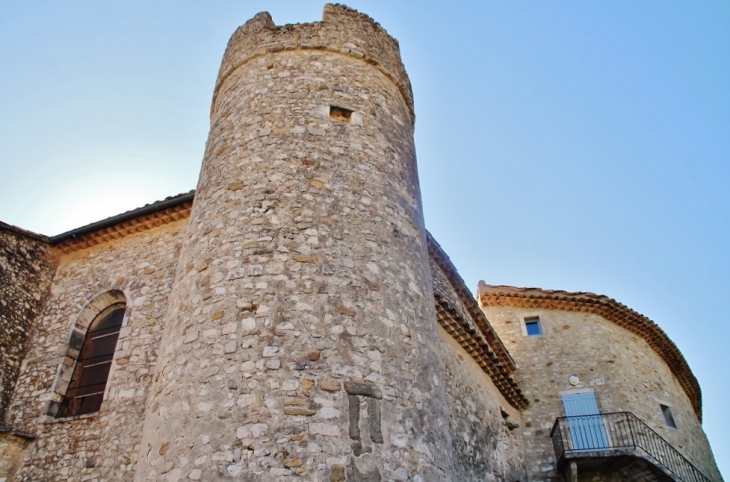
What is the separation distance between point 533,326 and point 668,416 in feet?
14.5

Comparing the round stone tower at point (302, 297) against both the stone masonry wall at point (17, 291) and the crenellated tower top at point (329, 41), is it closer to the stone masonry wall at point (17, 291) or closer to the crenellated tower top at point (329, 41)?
the crenellated tower top at point (329, 41)

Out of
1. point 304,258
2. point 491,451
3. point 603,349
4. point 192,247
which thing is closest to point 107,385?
point 192,247

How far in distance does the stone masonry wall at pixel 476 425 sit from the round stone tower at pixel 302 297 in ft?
12.2

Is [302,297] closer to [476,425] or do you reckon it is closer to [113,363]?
[113,363]

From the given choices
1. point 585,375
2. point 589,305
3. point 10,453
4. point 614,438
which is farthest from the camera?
point 589,305

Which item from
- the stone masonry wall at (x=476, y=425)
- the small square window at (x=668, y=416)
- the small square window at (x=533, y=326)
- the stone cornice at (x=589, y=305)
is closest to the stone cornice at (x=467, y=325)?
the stone masonry wall at (x=476, y=425)

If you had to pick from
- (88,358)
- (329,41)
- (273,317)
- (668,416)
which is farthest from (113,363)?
(668,416)

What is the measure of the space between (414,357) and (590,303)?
12.5 meters

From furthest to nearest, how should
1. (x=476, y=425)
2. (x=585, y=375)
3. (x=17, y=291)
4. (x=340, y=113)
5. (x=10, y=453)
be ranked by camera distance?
(x=585, y=375), (x=476, y=425), (x=17, y=291), (x=10, y=453), (x=340, y=113)

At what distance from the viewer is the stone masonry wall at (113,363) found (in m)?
7.05

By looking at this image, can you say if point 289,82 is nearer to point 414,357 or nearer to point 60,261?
point 414,357

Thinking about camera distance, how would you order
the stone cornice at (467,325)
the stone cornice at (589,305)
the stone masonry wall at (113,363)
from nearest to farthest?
1. the stone masonry wall at (113,363)
2. the stone cornice at (467,325)
3. the stone cornice at (589,305)

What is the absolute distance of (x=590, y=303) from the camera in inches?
634

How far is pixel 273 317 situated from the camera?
490 cm
